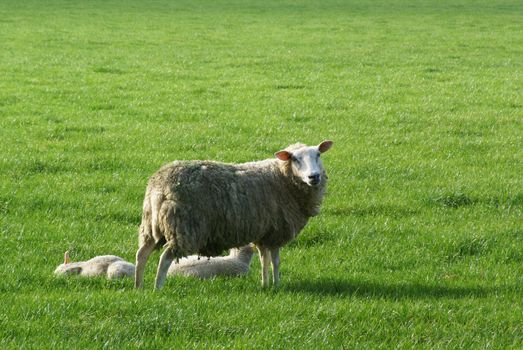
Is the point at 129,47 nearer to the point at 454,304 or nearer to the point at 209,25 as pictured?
the point at 209,25

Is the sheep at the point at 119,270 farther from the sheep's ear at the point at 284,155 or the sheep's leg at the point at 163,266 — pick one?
the sheep's ear at the point at 284,155

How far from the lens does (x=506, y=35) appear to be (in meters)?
33.0

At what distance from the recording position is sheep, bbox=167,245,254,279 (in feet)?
27.7

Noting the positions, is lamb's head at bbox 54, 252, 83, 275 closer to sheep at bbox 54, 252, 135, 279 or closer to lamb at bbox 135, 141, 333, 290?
sheep at bbox 54, 252, 135, 279

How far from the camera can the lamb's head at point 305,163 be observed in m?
8.41

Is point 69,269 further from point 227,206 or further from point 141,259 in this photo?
point 227,206

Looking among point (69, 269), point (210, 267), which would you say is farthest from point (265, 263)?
point (69, 269)

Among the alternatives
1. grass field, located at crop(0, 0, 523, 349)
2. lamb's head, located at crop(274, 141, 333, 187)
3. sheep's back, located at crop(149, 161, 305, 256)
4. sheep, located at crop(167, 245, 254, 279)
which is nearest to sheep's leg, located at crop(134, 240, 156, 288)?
grass field, located at crop(0, 0, 523, 349)

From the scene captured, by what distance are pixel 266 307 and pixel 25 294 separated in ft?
6.42

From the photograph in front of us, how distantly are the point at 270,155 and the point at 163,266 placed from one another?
6.13 meters

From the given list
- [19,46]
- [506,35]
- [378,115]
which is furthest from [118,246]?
[506,35]

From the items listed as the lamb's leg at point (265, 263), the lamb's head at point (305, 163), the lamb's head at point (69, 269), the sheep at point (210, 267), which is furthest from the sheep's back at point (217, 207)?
the lamb's head at point (69, 269)

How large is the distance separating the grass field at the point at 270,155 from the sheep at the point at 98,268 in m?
0.14

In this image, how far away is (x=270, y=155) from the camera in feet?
45.0
